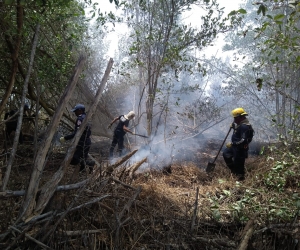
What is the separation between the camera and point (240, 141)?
21.2 ft

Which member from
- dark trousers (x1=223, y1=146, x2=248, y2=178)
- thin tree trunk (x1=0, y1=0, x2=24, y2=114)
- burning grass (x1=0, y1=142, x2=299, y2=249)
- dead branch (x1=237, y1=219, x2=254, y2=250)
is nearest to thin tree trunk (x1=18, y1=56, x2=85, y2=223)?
burning grass (x1=0, y1=142, x2=299, y2=249)

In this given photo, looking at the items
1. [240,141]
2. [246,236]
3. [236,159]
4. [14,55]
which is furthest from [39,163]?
[236,159]

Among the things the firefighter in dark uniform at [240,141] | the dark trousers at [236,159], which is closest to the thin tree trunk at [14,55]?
the firefighter in dark uniform at [240,141]

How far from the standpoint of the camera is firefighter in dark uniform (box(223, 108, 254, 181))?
646 centimetres

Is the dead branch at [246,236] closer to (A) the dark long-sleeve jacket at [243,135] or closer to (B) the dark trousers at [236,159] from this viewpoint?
(A) the dark long-sleeve jacket at [243,135]

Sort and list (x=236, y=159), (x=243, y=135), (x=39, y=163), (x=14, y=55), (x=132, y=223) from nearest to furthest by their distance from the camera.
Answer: (x=39, y=163)
(x=132, y=223)
(x=14, y=55)
(x=243, y=135)
(x=236, y=159)

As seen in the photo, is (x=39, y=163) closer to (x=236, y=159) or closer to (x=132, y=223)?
(x=132, y=223)

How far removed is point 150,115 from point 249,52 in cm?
1440

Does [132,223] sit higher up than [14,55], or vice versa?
[14,55]

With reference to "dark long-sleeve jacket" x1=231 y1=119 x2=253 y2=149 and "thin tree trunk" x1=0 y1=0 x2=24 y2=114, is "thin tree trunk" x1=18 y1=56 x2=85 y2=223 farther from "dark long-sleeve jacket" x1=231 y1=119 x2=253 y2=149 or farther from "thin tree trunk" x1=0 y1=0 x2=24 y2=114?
"dark long-sleeve jacket" x1=231 y1=119 x2=253 y2=149

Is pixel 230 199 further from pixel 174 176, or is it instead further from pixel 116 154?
pixel 116 154

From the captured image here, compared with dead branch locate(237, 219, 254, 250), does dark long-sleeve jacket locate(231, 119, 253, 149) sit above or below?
above

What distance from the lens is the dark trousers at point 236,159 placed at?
6623 millimetres

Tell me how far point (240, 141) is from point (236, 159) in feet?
1.71
